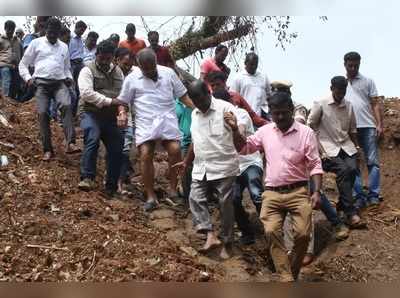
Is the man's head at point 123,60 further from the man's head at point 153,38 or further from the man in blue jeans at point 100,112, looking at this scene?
the man's head at point 153,38

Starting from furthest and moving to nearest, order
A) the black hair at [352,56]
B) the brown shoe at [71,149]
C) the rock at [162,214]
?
the brown shoe at [71,149], the black hair at [352,56], the rock at [162,214]

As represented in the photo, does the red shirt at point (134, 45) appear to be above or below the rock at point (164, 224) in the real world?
above

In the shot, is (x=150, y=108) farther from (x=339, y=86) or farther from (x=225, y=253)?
(x=339, y=86)

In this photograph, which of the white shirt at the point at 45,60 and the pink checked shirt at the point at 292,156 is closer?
the pink checked shirt at the point at 292,156

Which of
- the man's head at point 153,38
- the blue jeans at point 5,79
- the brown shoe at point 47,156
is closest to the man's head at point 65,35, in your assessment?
the blue jeans at point 5,79

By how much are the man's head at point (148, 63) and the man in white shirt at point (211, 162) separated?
35.3 inches

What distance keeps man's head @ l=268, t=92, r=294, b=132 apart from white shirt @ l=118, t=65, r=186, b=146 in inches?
67.8

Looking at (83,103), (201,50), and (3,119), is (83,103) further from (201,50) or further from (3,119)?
(201,50)

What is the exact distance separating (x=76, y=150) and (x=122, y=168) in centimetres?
104

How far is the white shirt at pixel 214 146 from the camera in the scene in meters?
5.71

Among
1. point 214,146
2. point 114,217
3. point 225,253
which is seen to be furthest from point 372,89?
point 114,217

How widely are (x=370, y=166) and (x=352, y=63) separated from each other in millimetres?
1298

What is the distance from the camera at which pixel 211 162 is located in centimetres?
573

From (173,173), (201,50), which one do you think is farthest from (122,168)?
(201,50)
